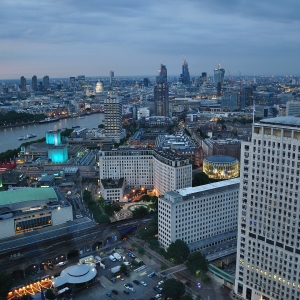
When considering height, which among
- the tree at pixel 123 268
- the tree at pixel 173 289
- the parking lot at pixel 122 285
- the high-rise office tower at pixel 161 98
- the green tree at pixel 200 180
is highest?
the high-rise office tower at pixel 161 98

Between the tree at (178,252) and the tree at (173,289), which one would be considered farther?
the tree at (178,252)

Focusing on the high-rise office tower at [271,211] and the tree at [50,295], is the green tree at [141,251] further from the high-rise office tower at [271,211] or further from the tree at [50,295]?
the high-rise office tower at [271,211]

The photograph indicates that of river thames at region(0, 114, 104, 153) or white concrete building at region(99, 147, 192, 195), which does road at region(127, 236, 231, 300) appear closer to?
white concrete building at region(99, 147, 192, 195)

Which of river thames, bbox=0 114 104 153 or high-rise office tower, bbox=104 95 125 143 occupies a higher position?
high-rise office tower, bbox=104 95 125 143

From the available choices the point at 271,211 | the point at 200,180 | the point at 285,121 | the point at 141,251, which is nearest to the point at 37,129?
the point at 200,180

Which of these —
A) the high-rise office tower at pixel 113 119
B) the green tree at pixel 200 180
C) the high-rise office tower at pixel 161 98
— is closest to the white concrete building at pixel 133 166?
the green tree at pixel 200 180

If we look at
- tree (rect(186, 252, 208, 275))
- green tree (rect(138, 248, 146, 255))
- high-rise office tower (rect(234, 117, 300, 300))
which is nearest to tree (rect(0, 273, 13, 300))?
green tree (rect(138, 248, 146, 255))
